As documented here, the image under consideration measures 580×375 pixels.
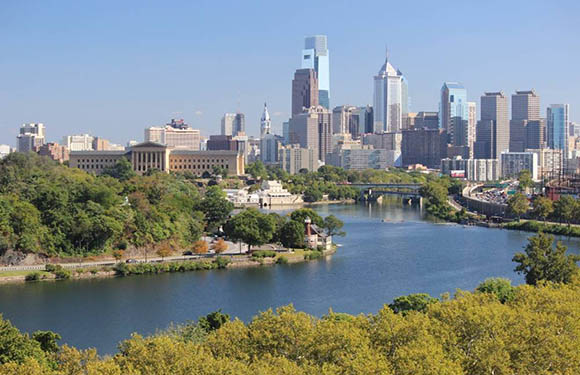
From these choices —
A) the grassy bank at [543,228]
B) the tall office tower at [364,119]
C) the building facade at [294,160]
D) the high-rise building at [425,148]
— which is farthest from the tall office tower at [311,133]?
the grassy bank at [543,228]

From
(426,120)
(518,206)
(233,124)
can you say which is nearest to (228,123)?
(233,124)

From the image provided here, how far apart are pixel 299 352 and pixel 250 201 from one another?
35.7 metres

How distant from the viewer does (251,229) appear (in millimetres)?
22625

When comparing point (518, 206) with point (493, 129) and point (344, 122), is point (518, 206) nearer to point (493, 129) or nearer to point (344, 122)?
Result: point (493, 129)

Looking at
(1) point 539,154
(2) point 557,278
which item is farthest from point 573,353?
(1) point 539,154

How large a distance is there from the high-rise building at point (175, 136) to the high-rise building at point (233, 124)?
2763cm

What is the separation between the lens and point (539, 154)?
80875mm

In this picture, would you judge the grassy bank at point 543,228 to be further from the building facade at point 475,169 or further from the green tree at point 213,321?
the building facade at point 475,169

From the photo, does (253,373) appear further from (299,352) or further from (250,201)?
(250,201)

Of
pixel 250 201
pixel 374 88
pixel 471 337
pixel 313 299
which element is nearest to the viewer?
pixel 471 337

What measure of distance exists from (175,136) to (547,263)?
78434mm

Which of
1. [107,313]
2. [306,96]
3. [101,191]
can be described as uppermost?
[306,96]

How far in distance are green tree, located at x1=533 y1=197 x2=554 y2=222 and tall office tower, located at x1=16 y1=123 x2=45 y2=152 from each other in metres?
58.0

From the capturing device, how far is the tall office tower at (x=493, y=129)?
9394cm
